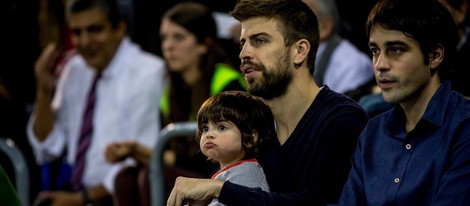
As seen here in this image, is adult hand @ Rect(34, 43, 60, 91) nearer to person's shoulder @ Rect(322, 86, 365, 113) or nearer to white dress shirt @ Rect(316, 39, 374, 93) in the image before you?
white dress shirt @ Rect(316, 39, 374, 93)

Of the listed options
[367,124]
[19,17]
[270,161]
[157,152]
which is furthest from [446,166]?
[19,17]

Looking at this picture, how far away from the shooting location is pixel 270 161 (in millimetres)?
3766

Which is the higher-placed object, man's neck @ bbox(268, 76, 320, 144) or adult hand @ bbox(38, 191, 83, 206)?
man's neck @ bbox(268, 76, 320, 144)

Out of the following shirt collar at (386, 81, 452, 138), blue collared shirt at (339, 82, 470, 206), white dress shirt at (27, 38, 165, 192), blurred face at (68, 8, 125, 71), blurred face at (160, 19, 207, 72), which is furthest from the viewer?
blurred face at (68, 8, 125, 71)

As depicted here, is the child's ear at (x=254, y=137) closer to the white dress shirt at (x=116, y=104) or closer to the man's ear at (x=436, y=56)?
the man's ear at (x=436, y=56)

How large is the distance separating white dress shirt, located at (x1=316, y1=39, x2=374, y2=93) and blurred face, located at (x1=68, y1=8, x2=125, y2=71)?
1.36 metres

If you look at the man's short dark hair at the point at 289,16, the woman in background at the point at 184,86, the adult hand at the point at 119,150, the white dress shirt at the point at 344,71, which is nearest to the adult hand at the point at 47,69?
the woman in background at the point at 184,86

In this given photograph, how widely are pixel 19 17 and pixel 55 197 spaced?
1429 mm

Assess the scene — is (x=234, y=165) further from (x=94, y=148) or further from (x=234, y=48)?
(x=234, y=48)

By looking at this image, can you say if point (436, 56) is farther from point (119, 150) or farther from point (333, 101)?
point (119, 150)

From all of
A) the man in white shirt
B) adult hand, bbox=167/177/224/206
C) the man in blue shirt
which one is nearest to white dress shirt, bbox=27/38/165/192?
the man in white shirt

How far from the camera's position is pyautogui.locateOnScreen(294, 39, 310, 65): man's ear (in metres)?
3.78

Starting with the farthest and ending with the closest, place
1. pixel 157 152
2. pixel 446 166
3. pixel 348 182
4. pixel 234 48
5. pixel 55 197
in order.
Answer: pixel 234 48
pixel 55 197
pixel 157 152
pixel 348 182
pixel 446 166

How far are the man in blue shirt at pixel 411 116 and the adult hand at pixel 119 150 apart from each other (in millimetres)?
2284
